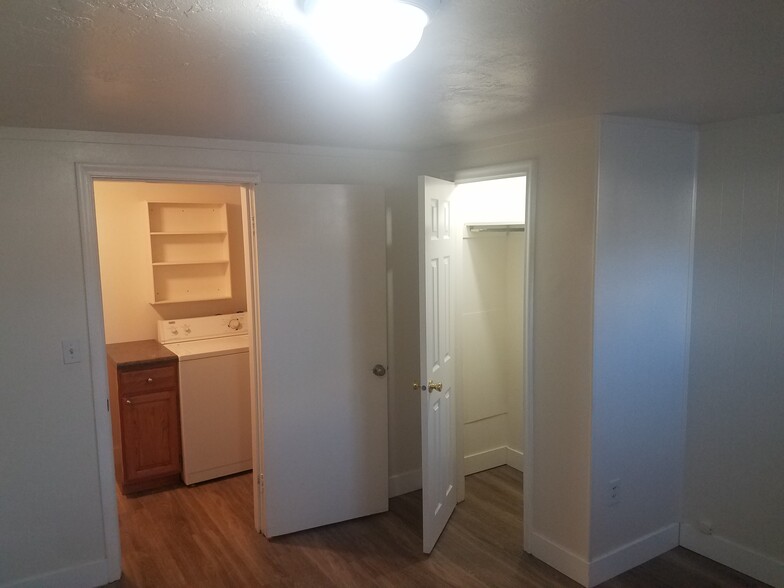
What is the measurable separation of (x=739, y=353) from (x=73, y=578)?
3446 millimetres

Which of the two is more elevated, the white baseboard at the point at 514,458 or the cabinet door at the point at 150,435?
the cabinet door at the point at 150,435

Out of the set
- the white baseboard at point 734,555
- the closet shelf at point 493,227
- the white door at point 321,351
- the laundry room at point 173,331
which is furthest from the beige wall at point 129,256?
the white baseboard at point 734,555

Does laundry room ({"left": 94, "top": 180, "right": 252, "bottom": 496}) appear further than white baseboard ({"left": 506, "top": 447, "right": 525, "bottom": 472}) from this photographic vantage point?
No

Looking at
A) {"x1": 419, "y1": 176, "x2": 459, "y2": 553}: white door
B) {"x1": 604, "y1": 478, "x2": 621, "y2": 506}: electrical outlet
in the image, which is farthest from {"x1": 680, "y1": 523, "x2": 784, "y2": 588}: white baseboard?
{"x1": 419, "y1": 176, "x2": 459, "y2": 553}: white door

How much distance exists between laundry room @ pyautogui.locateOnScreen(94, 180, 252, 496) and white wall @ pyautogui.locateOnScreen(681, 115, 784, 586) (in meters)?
2.88

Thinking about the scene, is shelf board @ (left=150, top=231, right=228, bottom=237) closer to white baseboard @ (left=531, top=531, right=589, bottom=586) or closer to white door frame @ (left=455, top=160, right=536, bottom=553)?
white door frame @ (left=455, top=160, right=536, bottom=553)

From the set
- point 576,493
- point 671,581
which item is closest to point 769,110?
point 576,493

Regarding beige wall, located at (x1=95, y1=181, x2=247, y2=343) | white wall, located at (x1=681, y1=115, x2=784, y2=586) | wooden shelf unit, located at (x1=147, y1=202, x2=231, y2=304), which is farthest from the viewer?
wooden shelf unit, located at (x1=147, y1=202, x2=231, y2=304)

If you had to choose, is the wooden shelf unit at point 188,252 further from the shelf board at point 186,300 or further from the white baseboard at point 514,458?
the white baseboard at point 514,458

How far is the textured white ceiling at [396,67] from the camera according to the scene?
122cm

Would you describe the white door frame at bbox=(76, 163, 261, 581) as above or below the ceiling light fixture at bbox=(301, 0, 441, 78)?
below

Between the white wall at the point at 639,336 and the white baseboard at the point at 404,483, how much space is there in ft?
4.38

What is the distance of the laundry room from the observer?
3.66 metres

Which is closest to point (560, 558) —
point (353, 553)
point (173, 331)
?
point (353, 553)
